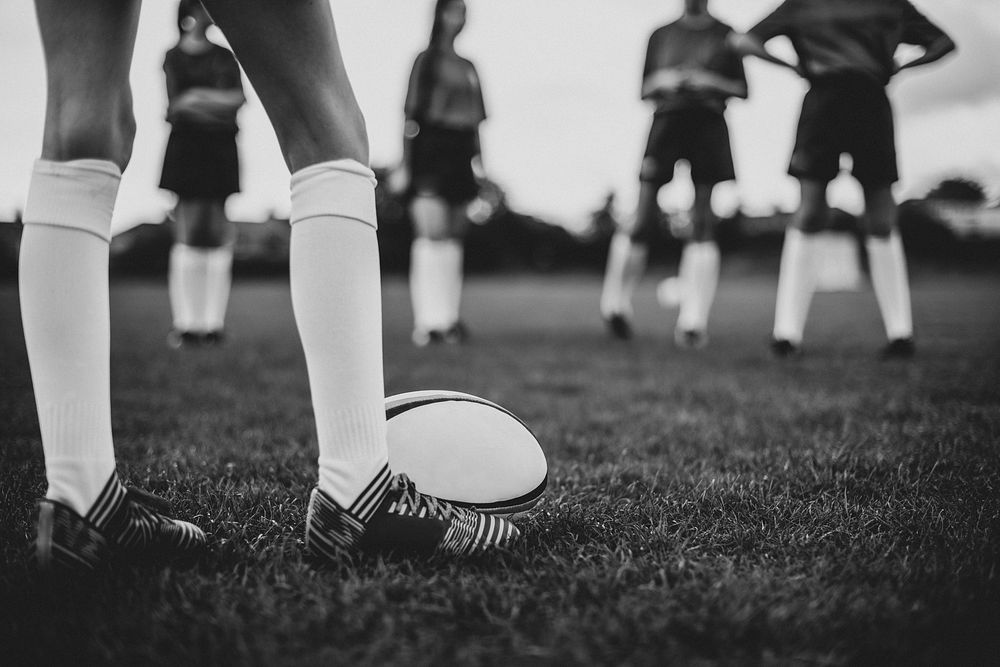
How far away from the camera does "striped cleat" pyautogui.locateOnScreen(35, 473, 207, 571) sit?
105cm

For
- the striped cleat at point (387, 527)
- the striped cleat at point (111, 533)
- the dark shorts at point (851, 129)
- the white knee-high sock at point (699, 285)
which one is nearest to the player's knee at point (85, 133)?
the striped cleat at point (111, 533)

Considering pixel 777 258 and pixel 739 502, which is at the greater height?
pixel 777 258

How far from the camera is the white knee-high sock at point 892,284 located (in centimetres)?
396

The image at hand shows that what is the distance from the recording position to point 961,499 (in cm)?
153

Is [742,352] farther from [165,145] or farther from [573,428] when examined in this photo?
[165,145]

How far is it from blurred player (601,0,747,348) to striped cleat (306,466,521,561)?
402cm

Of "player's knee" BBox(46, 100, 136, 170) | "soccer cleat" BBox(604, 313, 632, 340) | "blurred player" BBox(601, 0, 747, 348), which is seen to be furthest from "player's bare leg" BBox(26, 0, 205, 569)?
"soccer cleat" BBox(604, 313, 632, 340)

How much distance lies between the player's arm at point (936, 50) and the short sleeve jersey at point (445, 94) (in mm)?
2895

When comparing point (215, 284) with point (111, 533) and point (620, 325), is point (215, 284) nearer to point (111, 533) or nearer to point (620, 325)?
point (620, 325)

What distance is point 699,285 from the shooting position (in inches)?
205

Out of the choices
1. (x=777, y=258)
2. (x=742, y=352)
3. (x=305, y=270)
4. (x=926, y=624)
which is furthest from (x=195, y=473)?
(x=777, y=258)

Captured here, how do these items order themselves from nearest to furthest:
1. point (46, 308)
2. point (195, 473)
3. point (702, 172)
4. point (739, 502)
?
point (46, 308) < point (739, 502) < point (195, 473) < point (702, 172)

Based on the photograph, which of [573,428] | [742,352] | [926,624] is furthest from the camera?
[742,352]

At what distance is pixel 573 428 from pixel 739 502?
936 millimetres
